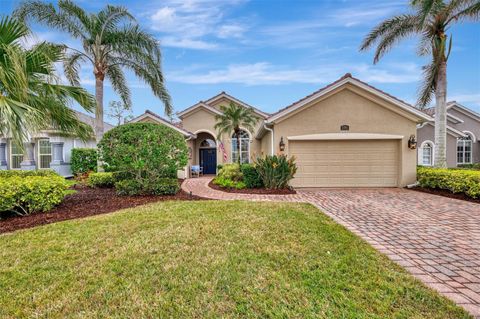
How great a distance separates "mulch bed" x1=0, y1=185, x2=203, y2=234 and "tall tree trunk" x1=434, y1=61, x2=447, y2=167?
470 inches

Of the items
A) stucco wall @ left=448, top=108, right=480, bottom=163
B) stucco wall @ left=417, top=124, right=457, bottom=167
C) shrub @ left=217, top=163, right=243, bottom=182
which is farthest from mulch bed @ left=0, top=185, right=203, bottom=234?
stucco wall @ left=448, top=108, right=480, bottom=163

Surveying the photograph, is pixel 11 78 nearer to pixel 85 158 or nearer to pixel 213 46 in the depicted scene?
pixel 213 46

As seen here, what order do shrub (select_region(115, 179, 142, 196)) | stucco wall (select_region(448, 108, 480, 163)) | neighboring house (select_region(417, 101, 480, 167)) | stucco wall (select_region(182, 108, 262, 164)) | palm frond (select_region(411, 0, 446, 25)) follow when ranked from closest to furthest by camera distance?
shrub (select_region(115, 179, 142, 196)) → palm frond (select_region(411, 0, 446, 25)) → neighboring house (select_region(417, 101, 480, 167)) → stucco wall (select_region(182, 108, 262, 164)) → stucco wall (select_region(448, 108, 480, 163))

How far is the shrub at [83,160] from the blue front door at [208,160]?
8.11m

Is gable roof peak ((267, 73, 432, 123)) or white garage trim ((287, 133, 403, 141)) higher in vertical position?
gable roof peak ((267, 73, 432, 123))

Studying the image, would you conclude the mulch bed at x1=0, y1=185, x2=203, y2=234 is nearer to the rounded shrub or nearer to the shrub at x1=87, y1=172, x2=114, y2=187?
the rounded shrub

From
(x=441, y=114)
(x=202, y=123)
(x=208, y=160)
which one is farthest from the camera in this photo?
(x=208, y=160)

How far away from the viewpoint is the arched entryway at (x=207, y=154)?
20484 millimetres

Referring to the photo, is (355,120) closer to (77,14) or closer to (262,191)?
(262,191)

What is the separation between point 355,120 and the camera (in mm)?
11805

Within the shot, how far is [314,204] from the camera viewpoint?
8125mm

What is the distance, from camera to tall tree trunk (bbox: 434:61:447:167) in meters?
11.2

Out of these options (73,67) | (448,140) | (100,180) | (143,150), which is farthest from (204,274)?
(448,140)

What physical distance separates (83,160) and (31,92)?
11877 millimetres
